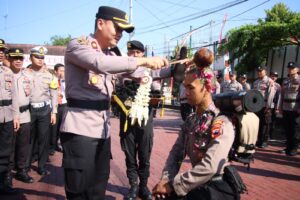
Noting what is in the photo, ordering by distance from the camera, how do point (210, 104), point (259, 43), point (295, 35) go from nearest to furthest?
1. point (210, 104)
2. point (295, 35)
3. point (259, 43)

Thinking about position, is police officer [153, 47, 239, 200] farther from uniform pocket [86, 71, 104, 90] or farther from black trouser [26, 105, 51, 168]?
black trouser [26, 105, 51, 168]

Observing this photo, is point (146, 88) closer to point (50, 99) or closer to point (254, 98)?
point (254, 98)

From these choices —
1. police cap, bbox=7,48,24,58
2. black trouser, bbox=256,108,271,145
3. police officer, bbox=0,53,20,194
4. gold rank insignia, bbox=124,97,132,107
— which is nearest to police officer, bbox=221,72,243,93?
black trouser, bbox=256,108,271,145

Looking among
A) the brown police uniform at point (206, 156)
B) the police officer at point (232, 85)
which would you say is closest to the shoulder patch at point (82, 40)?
the brown police uniform at point (206, 156)

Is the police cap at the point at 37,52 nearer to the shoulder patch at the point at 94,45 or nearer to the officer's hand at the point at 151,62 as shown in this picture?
the shoulder patch at the point at 94,45

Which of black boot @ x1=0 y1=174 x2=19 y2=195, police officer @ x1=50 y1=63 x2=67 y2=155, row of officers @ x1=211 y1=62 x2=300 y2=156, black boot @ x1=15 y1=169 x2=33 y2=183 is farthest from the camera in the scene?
row of officers @ x1=211 y1=62 x2=300 y2=156

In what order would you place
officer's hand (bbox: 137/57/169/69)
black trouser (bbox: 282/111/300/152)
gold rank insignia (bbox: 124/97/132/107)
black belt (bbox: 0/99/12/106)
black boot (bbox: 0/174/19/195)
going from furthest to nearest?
1. black trouser (bbox: 282/111/300/152)
2. black boot (bbox: 0/174/19/195)
3. black belt (bbox: 0/99/12/106)
4. gold rank insignia (bbox: 124/97/132/107)
5. officer's hand (bbox: 137/57/169/69)

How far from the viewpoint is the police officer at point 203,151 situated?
2.12 meters

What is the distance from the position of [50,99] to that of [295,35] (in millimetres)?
9327

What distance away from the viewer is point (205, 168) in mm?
2105

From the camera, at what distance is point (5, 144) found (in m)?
4.62

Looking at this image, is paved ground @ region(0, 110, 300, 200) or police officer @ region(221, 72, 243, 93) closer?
paved ground @ region(0, 110, 300, 200)

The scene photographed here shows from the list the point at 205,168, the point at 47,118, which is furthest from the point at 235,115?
the point at 47,118

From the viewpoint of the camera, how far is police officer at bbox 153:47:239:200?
2.12m
